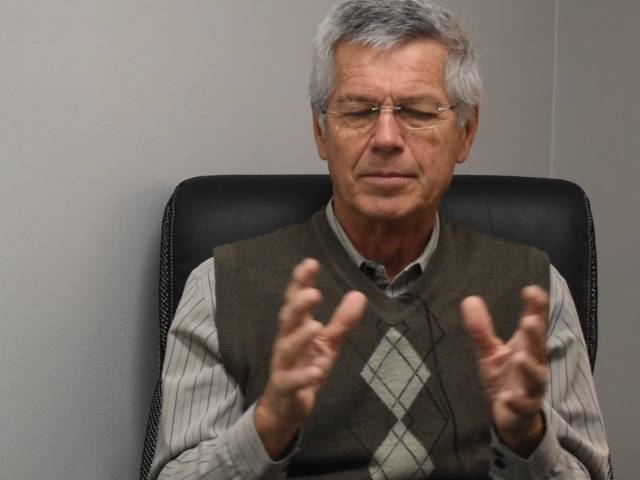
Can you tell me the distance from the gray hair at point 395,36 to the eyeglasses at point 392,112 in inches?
1.6

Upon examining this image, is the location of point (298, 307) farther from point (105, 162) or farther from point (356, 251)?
point (105, 162)

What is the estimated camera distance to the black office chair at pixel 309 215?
57.9 inches

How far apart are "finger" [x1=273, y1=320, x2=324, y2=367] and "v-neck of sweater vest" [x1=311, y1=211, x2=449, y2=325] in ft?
1.27

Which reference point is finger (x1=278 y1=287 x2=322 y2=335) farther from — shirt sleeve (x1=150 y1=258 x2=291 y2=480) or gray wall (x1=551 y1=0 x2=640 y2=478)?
gray wall (x1=551 y1=0 x2=640 y2=478)

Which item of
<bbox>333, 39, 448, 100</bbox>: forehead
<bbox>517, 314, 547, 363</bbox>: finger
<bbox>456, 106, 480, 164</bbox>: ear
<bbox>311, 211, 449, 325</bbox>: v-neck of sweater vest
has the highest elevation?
<bbox>333, 39, 448, 100</bbox>: forehead

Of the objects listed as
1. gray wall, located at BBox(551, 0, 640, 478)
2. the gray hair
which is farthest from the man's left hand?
gray wall, located at BBox(551, 0, 640, 478)

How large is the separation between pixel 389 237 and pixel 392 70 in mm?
273

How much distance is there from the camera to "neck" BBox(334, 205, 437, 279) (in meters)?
1.41

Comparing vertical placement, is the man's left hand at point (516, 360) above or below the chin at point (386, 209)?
below

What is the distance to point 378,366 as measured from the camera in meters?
1.31

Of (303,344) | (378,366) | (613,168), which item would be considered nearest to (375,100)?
(378,366)

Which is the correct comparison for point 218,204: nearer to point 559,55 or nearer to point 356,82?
point 356,82

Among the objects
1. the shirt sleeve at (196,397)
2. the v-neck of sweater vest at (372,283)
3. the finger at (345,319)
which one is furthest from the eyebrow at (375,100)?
the finger at (345,319)

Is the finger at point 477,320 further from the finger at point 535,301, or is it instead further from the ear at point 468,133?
the ear at point 468,133
